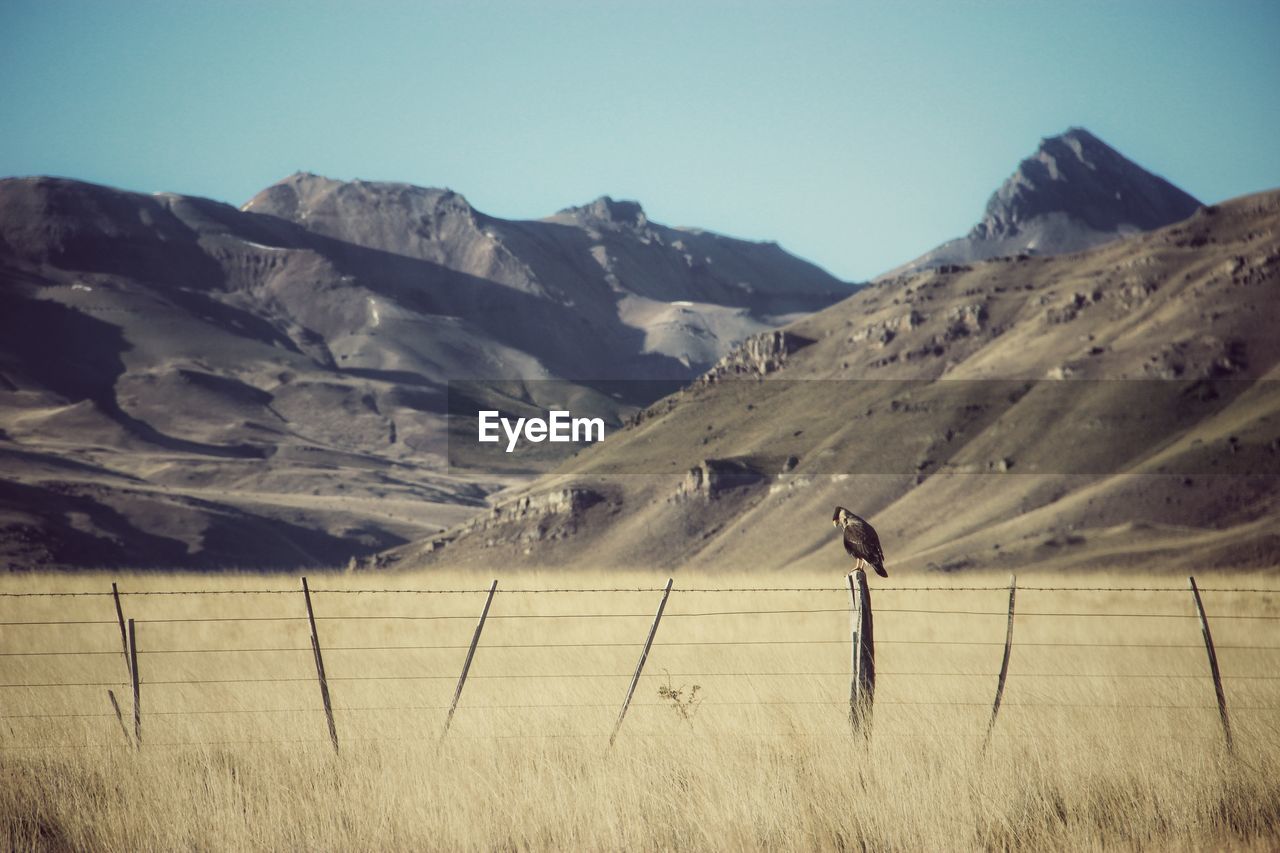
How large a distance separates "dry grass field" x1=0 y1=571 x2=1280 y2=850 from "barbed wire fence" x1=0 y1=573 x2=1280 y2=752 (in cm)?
8

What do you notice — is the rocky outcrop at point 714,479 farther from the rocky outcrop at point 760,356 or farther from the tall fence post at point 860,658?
the tall fence post at point 860,658

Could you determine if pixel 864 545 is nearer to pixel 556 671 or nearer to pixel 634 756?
pixel 634 756

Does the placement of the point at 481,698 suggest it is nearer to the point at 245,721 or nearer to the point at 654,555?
the point at 245,721

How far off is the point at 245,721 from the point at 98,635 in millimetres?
9701

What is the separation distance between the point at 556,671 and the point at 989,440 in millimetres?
83259

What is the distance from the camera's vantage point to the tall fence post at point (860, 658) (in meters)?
12.1

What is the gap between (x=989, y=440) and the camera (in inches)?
3821

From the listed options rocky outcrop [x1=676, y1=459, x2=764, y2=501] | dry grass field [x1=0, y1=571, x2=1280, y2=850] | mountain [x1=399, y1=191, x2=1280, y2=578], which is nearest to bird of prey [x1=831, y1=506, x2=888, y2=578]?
dry grass field [x1=0, y1=571, x2=1280, y2=850]

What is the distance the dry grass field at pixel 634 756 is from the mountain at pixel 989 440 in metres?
52.9

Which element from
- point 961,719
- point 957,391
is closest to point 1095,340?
point 957,391

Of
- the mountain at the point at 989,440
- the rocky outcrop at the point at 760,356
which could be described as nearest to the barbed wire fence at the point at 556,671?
the mountain at the point at 989,440

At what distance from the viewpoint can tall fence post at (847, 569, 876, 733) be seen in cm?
1214

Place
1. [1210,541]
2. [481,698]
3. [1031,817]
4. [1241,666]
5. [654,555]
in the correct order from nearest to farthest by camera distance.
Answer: [1031,817], [481,698], [1241,666], [1210,541], [654,555]

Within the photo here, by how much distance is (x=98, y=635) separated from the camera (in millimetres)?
22125
